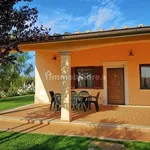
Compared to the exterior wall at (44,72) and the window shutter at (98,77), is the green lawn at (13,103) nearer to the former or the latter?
the exterior wall at (44,72)

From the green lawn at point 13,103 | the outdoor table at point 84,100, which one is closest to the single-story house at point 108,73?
the green lawn at point 13,103

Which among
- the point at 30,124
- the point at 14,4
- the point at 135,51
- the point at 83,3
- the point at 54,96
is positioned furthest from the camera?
the point at 83,3

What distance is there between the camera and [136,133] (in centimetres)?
596

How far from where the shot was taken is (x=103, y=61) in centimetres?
1199

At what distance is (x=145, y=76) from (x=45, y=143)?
8.14m

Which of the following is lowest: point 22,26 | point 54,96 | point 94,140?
point 94,140

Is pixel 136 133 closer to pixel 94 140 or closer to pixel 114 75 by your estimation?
pixel 94 140

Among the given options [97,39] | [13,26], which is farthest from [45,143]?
[97,39]

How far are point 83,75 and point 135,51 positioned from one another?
376 centimetres

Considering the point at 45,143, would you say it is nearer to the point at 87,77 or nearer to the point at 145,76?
the point at 87,77

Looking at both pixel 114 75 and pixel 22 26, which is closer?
pixel 22 26

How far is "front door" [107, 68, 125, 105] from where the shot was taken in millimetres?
11852

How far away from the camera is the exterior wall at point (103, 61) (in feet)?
36.3

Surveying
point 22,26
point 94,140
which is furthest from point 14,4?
point 94,140
